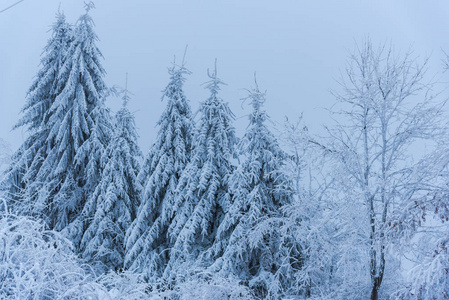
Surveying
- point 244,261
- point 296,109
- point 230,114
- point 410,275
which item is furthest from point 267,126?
point 296,109

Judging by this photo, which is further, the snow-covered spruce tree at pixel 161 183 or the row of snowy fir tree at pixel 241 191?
the snow-covered spruce tree at pixel 161 183

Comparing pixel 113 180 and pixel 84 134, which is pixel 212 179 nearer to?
pixel 113 180

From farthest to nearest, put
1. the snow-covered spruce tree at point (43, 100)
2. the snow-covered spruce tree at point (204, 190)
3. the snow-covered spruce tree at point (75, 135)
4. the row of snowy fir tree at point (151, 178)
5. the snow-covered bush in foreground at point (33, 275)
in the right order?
1. the snow-covered spruce tree at point (43, 100)
2. the snow-covered spruce tree at point (75, 135)
3. the snow-covered spruce tree at point (204, 190)
4. the row of snowy fir tree at point (151, 178)
5. the snow-covered bush in foreground at point (33, 275)

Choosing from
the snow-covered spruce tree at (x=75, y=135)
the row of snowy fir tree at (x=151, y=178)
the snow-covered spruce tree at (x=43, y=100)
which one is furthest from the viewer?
the snow-covered spruce tree at (x=43, y=100)

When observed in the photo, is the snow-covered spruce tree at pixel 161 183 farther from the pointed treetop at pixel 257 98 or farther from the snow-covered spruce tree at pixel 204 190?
the pointed treetop at pixel 257 98

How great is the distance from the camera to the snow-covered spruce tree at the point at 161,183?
57.6 ft

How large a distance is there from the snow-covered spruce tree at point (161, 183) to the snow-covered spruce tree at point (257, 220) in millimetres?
2771

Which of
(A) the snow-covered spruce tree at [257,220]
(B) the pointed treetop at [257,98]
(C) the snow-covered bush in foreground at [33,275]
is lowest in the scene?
→ (C) the snow-covered bush in foreground at [33,275]

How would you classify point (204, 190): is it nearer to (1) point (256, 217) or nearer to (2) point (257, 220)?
(1) point (256, 217)

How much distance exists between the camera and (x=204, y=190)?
55.6ft

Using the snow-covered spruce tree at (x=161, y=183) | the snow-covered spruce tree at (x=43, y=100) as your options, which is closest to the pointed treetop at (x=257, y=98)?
the snow-covered spruce tree at (x=161, y=183)

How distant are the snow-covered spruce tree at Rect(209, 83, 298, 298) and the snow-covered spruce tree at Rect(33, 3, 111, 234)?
8386 mm

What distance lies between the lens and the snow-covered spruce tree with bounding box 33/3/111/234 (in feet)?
69.5

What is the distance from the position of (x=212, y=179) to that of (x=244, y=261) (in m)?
3.32
